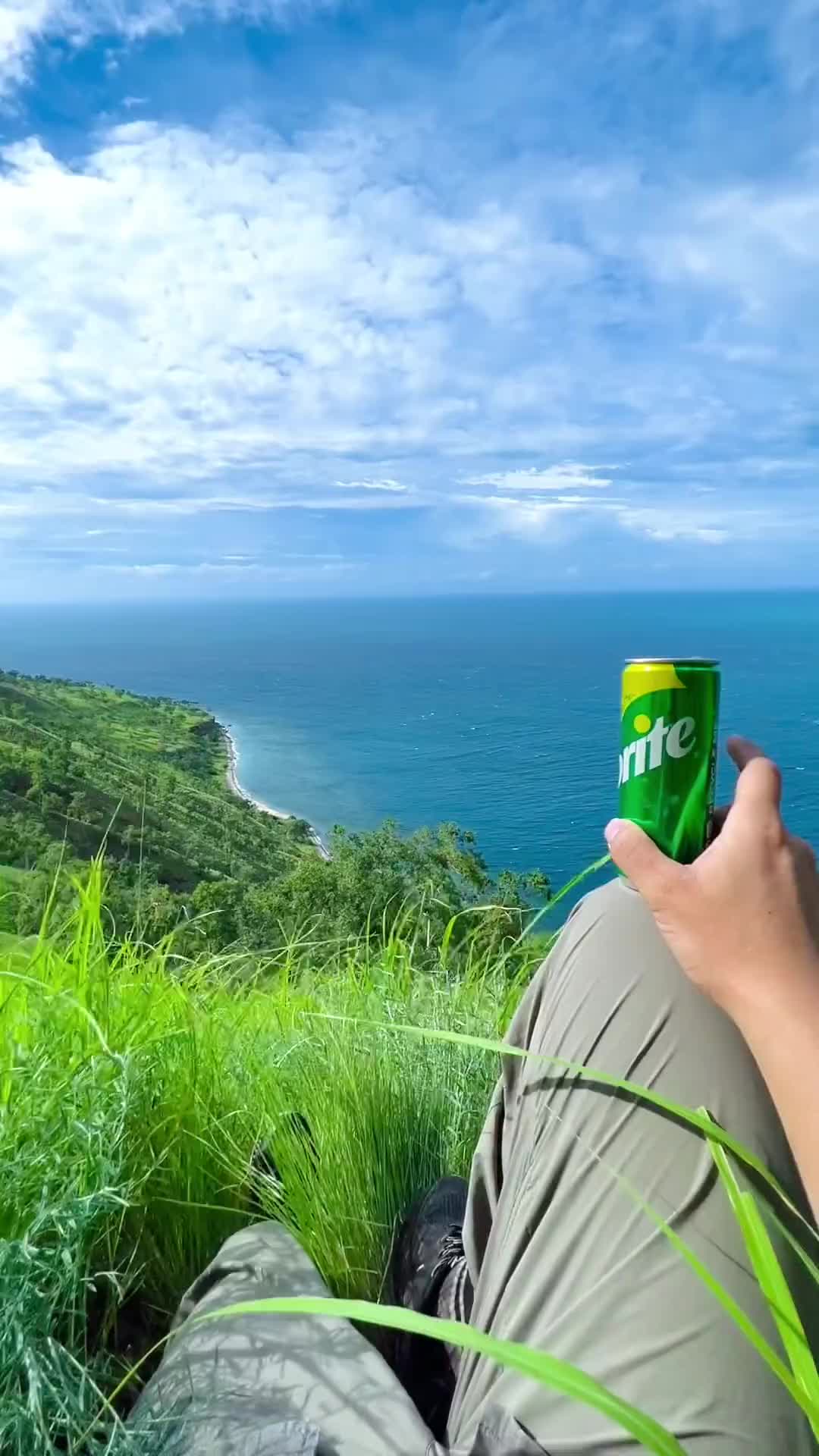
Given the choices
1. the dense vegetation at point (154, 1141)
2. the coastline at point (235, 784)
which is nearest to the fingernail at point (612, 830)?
the dense vegetation at point (154, 1141)

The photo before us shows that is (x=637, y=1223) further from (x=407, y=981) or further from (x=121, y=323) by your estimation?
(x=121, y=323)

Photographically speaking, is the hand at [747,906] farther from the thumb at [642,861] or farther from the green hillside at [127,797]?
the green hillside at [127,797]

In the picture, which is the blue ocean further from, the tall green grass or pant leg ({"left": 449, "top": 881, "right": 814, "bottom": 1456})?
the tall green grass

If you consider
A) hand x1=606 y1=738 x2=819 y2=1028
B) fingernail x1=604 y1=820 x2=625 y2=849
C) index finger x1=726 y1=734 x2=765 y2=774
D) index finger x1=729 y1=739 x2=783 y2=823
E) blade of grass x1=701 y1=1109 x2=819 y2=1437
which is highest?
index finger x1=726 y1=734 x2=765 y2=774

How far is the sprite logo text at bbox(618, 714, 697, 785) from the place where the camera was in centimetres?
62

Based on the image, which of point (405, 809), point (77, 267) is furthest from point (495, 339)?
point (405, 809)

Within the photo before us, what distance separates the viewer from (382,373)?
58.5 metres

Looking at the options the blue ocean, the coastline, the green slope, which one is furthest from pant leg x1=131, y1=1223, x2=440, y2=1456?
the coastline

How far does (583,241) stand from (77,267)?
82.6 feet

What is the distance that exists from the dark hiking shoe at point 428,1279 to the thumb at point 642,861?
1.71 ft

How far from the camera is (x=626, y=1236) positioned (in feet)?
1.94

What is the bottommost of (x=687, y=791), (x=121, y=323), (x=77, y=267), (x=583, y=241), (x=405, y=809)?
(x=405, y=809)

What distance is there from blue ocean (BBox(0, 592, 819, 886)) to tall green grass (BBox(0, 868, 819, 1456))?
34cm

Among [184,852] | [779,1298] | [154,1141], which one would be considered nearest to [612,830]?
[779,1298]
